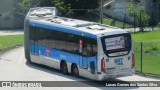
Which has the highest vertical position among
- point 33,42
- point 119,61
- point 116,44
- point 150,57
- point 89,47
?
point 116,44

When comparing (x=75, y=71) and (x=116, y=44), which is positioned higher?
(x=116, y=44)

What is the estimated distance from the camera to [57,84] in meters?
26.1

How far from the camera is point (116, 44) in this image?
26344 mm

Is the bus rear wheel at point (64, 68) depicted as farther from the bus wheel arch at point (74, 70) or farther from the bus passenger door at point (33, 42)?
the bus passenger door at point (33, 42)

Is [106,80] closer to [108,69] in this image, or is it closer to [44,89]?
[108,69]

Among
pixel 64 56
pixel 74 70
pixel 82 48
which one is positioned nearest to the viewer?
pixel 82 48

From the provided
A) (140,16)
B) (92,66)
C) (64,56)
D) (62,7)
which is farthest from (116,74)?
(62,7)

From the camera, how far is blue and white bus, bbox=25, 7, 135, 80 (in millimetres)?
25969

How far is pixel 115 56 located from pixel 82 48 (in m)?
2.20

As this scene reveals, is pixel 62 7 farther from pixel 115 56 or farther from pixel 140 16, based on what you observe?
pixel 115 56

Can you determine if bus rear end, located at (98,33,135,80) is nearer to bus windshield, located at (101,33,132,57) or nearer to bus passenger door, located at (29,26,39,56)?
bus windshield, located at (101,33,132,57)

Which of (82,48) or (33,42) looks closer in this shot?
(82,48)

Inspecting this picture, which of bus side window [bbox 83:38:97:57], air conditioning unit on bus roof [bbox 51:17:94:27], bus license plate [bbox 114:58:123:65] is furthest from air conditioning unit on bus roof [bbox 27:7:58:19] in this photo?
bus license plate [bbox 114:58:123:65]

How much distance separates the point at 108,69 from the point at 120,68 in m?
0.69
